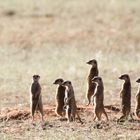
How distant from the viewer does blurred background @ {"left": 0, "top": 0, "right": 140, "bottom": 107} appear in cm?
1928

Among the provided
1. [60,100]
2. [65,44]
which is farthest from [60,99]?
[65,44]

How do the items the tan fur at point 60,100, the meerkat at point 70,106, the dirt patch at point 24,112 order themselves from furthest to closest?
the dirt patch at point 24,112
the tan fur at point 60,100
the meerkat at point 70,106

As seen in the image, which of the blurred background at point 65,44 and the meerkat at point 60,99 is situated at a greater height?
the blurred background at point 65,44

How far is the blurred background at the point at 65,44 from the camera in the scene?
19.3m

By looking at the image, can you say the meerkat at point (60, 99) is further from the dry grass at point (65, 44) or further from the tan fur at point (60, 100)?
the dry grass at point (65, 44)

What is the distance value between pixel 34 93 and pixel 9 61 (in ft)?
33.5

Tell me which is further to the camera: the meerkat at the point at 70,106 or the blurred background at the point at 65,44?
the blurred background at the point at 65,44

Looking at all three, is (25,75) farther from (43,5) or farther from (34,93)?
(43,5)

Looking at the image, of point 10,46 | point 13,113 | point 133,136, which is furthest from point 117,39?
point 133,136

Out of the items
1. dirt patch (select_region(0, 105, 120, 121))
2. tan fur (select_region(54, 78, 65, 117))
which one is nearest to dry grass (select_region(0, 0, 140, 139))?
dirt patch (select_region(0, 105, 120, 121))

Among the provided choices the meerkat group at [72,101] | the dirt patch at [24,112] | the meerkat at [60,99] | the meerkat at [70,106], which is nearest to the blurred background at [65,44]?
the dirt patch at [24,112]

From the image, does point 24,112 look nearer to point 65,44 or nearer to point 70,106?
point 70,106

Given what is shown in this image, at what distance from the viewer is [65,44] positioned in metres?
26.6

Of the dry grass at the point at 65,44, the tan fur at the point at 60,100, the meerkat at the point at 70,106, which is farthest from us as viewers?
the dry grass at the point at 65,44
